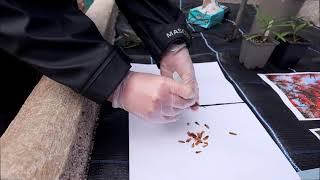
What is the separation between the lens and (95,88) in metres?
0.59

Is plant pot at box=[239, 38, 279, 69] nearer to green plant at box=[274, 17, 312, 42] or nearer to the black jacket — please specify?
green plant at box=[274, 17, 312, 42]

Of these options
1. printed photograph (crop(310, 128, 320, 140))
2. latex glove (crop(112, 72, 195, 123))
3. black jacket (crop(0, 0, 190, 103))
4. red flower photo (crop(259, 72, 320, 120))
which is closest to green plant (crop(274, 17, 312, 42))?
red flower photo (crop(259, 72, 320, 120))

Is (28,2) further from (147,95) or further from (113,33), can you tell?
(113,33)

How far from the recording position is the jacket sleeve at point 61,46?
53 cm

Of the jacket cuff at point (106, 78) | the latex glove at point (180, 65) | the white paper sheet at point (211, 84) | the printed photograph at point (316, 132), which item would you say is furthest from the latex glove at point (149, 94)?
the printed photograph at point (316, 132)

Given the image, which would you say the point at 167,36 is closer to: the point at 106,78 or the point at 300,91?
the point at 106,78

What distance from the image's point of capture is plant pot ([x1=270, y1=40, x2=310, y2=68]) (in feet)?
3.49

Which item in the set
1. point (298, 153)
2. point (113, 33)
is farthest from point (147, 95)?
point (113, 33)

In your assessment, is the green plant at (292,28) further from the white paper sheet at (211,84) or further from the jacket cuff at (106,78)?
the jacket cuff at (106,78)

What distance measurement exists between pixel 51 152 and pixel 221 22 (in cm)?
124

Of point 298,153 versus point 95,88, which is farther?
point 298,153

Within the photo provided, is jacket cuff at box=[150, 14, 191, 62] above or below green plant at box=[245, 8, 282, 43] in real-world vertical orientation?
below

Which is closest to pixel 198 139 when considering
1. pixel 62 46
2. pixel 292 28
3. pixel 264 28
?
pixel 62 46

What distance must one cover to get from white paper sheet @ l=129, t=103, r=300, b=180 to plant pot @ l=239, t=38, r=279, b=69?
327 millimetres
